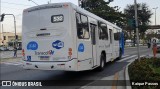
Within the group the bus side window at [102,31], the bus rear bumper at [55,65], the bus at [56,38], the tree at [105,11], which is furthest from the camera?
the tree at [105,11]

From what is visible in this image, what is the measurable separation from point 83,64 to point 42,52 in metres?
1.80

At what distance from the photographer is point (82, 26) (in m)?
12.9

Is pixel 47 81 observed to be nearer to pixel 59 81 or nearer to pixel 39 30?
pixel 59 81

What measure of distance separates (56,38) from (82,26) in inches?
57.6

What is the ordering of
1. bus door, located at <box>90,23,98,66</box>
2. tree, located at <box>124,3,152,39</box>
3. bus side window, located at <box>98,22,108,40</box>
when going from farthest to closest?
tree, located at <box>124,3,152,39</box> → bus side window, located at <box>98,22,108,40</box> → bus door, located at <box>90,23,98,66</box>

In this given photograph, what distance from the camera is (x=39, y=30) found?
12.4 metres

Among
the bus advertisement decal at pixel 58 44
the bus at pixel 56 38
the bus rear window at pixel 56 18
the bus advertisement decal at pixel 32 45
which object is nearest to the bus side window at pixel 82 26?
the bus at pixel 56 38

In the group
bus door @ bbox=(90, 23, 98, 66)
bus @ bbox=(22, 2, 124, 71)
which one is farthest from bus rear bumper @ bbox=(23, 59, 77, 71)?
bus door @ bbox=(90, 23, 98, 66)

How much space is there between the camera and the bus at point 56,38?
38.7ft

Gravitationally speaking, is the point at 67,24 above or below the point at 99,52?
above

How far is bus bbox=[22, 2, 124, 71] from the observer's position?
38.7 ft

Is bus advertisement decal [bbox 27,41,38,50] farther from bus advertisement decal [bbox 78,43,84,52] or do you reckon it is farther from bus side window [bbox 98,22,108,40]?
bus side window [bbox 98,22,108,40]

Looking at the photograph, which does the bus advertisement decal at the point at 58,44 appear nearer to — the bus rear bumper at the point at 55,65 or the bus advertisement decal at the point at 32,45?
the bus rear bumper at the point at 55,65

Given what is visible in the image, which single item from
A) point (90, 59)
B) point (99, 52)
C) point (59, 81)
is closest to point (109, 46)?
point (99, 52)
